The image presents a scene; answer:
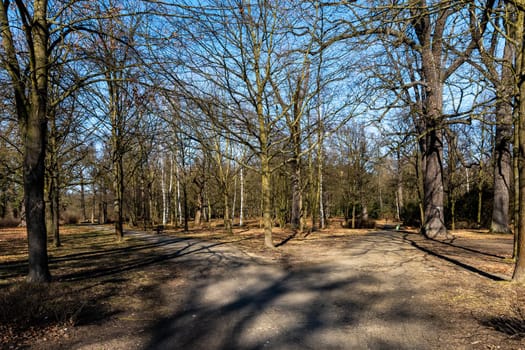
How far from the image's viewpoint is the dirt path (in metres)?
4.01

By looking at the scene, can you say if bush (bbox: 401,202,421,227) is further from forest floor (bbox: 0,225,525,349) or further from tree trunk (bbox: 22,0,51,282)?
tree trunk (bbox: 22,0,51,282)

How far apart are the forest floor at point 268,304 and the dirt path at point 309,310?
0.8 inches

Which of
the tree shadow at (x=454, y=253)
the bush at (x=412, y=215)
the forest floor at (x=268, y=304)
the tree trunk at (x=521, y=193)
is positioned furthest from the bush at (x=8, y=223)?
the tree trunk at (x=521, y=193)

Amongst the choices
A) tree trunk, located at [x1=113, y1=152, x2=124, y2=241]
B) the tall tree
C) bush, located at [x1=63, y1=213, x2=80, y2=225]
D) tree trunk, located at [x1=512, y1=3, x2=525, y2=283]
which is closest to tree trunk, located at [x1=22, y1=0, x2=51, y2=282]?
the tall tree

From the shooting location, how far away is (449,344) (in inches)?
152

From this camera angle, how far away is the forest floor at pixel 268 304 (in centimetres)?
404

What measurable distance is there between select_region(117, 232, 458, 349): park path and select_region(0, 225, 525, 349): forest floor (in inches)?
0.8

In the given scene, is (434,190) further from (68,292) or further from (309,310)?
(68,292)

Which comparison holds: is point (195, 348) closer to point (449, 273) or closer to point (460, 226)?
point (449, 273)

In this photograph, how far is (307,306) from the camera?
5.47 m

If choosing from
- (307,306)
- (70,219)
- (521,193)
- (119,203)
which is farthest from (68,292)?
(70,219)

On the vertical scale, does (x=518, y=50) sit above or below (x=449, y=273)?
above

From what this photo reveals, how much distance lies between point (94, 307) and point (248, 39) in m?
10.1

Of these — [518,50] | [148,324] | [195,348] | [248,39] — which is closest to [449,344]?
[195,348]
